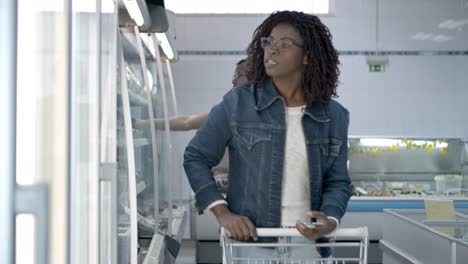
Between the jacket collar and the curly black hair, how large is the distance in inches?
0.8

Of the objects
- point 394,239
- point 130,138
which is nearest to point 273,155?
point 130,138

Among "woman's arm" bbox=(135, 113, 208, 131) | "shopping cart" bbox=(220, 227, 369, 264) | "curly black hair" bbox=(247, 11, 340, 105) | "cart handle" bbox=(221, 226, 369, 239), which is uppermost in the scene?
"curly black hair" bbox=(247, 11, 340, 105)

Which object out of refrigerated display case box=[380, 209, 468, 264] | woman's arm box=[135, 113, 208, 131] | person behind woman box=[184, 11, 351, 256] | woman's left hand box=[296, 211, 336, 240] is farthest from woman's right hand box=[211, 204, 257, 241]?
refrigerated display case box=[380, 209, 468, 264]

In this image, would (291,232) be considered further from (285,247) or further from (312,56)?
(312,56)

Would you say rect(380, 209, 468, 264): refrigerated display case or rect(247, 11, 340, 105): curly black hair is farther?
rect(380, 209, 468, 264): refrigerated display case

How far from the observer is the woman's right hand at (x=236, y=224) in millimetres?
2182

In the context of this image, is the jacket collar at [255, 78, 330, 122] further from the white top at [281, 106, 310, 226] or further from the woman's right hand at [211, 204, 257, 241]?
the woman's right hand at [211, 204, 257, 241]

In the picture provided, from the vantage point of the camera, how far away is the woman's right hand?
7.16ft

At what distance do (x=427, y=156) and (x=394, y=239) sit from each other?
10.1 ft

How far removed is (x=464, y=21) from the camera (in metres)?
9.23

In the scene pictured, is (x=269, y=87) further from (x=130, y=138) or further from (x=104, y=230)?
(x=104, y=230)

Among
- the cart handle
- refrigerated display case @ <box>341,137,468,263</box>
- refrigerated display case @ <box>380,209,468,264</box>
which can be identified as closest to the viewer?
the cart handle

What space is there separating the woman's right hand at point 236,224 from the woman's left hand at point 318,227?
0.15m

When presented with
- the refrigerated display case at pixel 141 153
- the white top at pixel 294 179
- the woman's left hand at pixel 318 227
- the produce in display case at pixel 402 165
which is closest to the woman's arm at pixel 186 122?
the refrigerated display case at pixel 141 153
